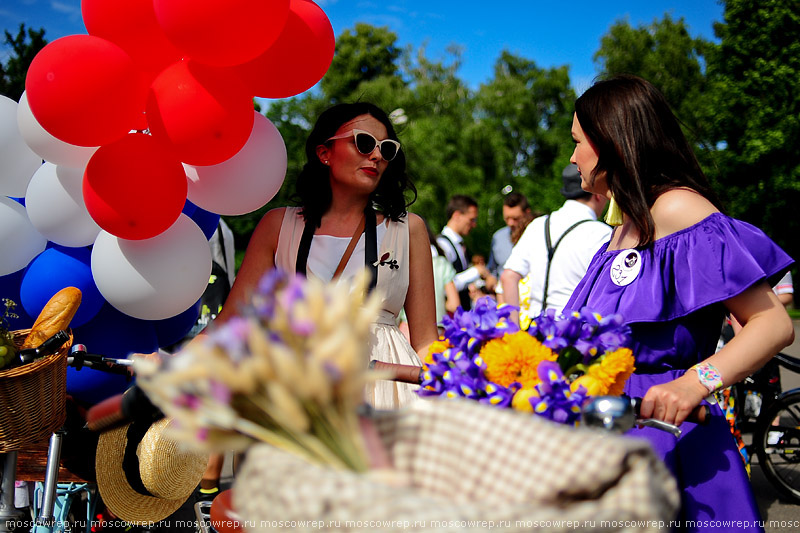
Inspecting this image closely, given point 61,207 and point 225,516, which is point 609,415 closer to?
point 225,516

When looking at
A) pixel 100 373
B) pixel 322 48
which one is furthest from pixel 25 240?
pixel 322 48

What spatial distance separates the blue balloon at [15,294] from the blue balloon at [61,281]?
152mm

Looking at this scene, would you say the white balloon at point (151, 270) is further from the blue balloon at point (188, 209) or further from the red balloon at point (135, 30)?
the red balloon at point (135, 30)

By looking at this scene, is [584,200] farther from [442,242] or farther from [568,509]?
[568,509]

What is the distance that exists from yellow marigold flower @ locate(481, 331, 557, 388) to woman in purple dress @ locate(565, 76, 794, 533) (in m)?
0.30

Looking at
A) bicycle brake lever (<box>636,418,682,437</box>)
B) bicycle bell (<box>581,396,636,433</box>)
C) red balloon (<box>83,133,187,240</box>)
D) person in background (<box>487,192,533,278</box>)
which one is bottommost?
bicycle brake lever (<box>636,418,682,437</box>)

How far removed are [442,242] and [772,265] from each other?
5.59 metres

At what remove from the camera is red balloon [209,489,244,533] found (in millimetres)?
1590

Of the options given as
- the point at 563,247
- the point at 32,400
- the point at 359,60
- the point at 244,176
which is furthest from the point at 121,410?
the point at 359,60

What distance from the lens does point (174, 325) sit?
357cm

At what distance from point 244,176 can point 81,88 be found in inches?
28.3

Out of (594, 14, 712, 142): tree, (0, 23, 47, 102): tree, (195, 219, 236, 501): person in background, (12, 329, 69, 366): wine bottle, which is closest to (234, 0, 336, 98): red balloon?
(12, 329, 69, 366): wine bottle

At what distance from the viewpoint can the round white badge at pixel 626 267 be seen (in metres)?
1.90

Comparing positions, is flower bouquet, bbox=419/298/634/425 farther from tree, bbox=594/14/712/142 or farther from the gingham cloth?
tree, bbox=594/14/712/142
